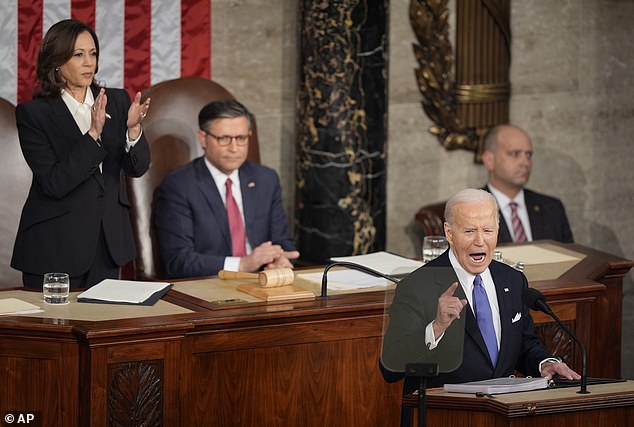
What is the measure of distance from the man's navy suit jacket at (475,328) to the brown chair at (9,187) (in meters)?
2.85

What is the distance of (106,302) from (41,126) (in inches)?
40.7

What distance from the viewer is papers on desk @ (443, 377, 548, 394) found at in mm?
3551

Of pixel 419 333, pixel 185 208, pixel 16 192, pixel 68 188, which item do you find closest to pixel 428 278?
pixel 419 333

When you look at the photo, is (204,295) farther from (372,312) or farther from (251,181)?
(251,181)

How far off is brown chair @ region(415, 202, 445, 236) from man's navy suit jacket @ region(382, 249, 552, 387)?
3.04 meters

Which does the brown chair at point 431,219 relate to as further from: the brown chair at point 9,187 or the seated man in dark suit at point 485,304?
the seated man in dark suit at point 485,304

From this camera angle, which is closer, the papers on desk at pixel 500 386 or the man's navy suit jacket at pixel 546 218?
the papers on desk at pixel 500 386

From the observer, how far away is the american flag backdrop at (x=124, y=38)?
6.66 m

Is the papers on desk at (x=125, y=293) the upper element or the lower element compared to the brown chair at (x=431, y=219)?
lower

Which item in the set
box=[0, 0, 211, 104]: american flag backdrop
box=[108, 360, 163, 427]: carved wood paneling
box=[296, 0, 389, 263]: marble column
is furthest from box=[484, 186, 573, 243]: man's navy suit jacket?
box=[108, 360, 163, 427]: carved wood paneling

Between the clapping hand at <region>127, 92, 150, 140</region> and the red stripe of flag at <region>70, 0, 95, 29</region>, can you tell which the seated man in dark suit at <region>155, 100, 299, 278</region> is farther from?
the red stripe of flag at <region>70, 0, 95, 29</region>

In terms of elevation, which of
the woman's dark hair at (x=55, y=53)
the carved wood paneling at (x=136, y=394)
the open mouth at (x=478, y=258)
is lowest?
the carved wood paneling at (x=136, y=394)

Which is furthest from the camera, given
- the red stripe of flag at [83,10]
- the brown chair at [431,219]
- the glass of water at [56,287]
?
the brown chair at [431,219]

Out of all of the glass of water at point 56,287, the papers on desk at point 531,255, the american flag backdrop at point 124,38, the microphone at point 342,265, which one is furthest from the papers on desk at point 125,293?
the american flag backdrop at point 124,38
